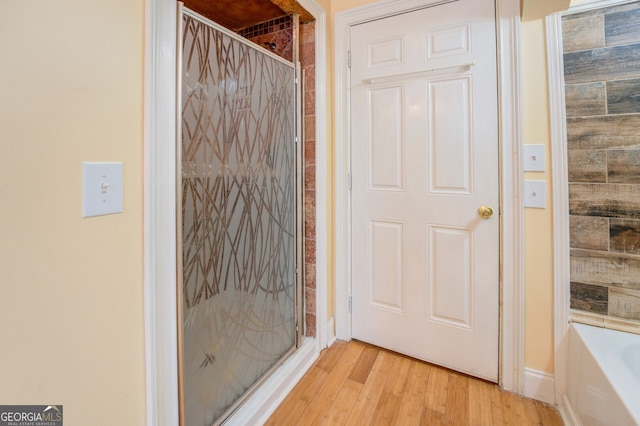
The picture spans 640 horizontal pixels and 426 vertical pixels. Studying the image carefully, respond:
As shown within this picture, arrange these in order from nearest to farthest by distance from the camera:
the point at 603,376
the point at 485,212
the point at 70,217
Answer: the point at 70,217, the point at 603,376, the point at 485,212

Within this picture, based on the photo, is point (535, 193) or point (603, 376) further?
point (535, 193)

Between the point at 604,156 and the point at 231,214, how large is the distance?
1722mm

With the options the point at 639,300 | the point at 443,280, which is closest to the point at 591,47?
the point at 639,300

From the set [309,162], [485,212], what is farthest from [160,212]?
[485,212]

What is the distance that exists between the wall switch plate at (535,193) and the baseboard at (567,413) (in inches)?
36.6

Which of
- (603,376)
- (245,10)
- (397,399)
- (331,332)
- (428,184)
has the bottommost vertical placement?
(397,399)

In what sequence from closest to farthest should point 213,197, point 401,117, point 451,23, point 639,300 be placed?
point 213,197 < point 639,300 < point 451,23 < point 401,117

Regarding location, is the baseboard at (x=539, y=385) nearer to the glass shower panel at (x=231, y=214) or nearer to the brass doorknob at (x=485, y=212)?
the brass doorknob at (x=485, y=212)

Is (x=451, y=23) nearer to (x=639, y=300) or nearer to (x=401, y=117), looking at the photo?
(x=401, y=117)

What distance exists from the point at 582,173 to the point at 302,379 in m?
1.79

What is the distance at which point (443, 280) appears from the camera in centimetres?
164

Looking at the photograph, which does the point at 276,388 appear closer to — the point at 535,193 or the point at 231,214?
the point at 231,214

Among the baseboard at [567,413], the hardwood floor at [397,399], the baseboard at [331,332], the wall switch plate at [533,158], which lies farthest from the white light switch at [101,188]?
the baseboard at [567,413]

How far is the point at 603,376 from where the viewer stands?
3.38 feet
